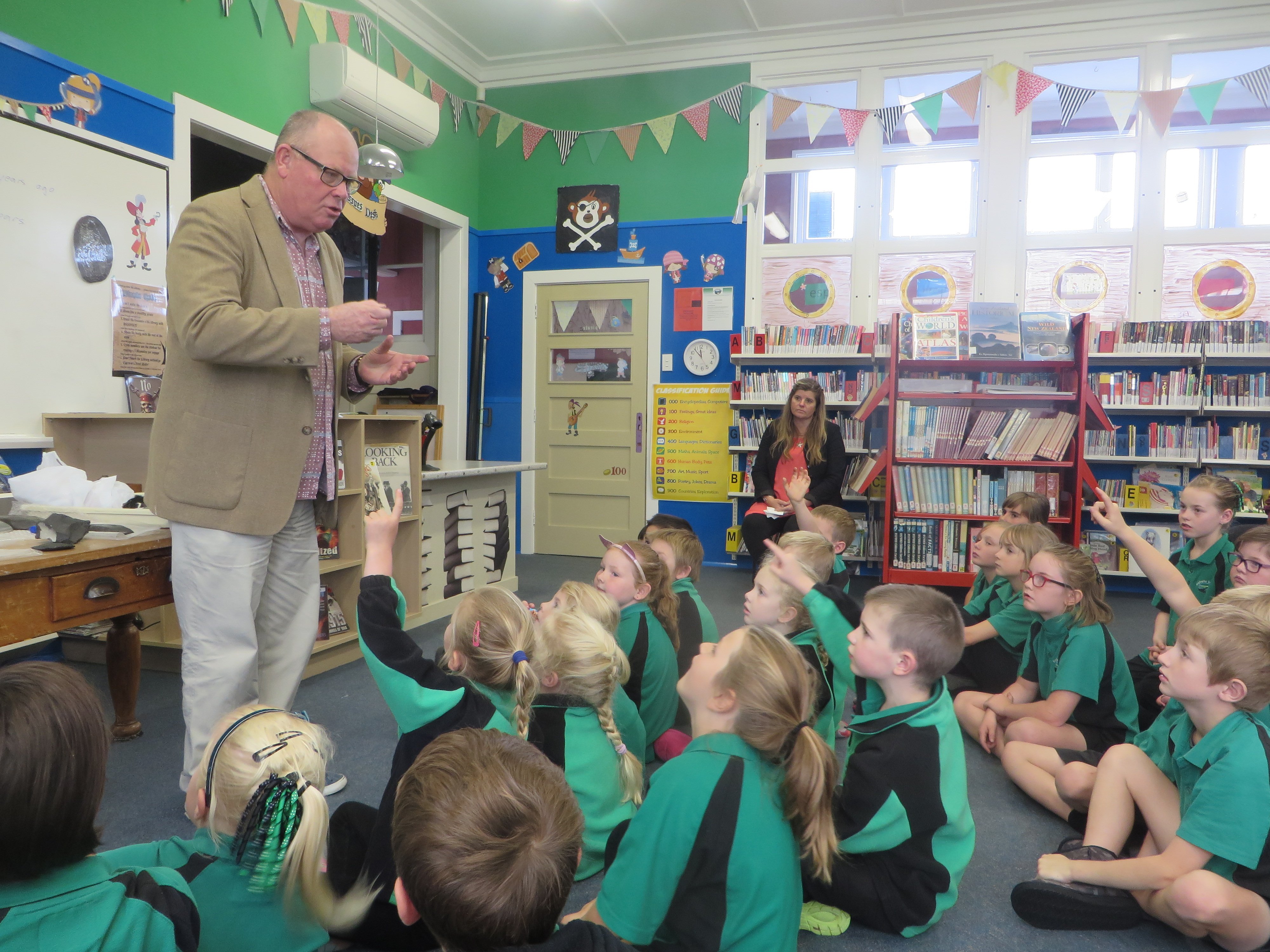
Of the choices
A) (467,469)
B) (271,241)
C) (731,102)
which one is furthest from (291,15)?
(271,241)

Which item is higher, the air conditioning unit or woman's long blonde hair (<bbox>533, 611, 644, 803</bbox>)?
the air conditioning unit

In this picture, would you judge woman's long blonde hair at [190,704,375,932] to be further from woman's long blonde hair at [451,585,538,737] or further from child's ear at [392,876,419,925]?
woman's long blonde hair at [451,585,538,737]

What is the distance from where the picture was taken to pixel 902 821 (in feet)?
4.75

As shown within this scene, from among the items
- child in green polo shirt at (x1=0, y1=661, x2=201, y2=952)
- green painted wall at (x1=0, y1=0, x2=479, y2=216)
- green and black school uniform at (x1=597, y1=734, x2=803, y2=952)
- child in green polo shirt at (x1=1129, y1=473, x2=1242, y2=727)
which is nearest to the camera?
child in green polo shirt at (x1=0, y1=661, x2=201, y2=952)

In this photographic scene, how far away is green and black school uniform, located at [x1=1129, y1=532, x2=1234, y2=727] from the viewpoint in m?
2.48

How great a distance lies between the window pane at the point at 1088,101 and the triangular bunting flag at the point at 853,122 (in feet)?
3.39

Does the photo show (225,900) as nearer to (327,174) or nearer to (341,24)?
(327,174)

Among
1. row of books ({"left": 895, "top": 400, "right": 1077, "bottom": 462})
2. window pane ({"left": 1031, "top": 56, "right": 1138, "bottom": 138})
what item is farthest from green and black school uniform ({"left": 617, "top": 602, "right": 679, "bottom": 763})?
window pane ({"left": 1031, "top": 56, "right": 1138, "bottom": 138})

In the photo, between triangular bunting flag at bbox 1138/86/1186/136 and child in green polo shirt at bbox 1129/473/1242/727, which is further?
triangular bunting flag at bbox 1138/86/1186/136

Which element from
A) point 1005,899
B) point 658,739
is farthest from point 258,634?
point 1005,899

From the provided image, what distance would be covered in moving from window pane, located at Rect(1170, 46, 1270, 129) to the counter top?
4.41 meters

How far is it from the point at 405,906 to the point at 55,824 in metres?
0.33

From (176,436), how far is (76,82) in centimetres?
222

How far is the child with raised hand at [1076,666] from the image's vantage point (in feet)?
7.27
